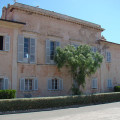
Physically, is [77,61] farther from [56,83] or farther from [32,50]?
[32,50]

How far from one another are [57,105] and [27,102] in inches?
98.7

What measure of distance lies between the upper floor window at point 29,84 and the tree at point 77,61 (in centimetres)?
258

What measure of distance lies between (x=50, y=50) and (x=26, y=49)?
2.51 meters

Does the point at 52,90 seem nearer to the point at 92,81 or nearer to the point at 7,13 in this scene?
the point at 92,81

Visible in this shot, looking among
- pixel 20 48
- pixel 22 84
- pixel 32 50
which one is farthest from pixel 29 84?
pixel 20 48

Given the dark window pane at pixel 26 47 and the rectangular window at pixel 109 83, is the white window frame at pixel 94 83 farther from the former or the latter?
the dark window pane at pixel 26 47

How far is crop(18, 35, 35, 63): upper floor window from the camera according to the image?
15.9 m

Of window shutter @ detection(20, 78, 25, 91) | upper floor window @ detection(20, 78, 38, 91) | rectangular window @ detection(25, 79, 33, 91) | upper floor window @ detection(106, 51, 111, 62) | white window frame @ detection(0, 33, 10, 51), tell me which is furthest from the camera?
upper floor window @ detection(106, 51, 111, 62)

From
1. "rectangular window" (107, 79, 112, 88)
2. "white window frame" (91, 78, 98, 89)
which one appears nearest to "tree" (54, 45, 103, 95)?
"white window frame" (91, 78, 98, 89)

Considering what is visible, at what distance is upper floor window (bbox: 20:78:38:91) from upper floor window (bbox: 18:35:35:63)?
167cm

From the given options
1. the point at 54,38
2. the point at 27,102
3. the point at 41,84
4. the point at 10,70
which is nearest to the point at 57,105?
the point at 27,102

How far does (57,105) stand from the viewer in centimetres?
1367

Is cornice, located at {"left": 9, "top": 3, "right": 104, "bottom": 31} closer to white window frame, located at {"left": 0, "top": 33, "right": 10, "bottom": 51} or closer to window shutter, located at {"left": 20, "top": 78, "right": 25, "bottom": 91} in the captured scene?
white window frame, located at {"left": 0, "top": 33, "right": 10, "bottom": 51}

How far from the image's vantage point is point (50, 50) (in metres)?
18.0
